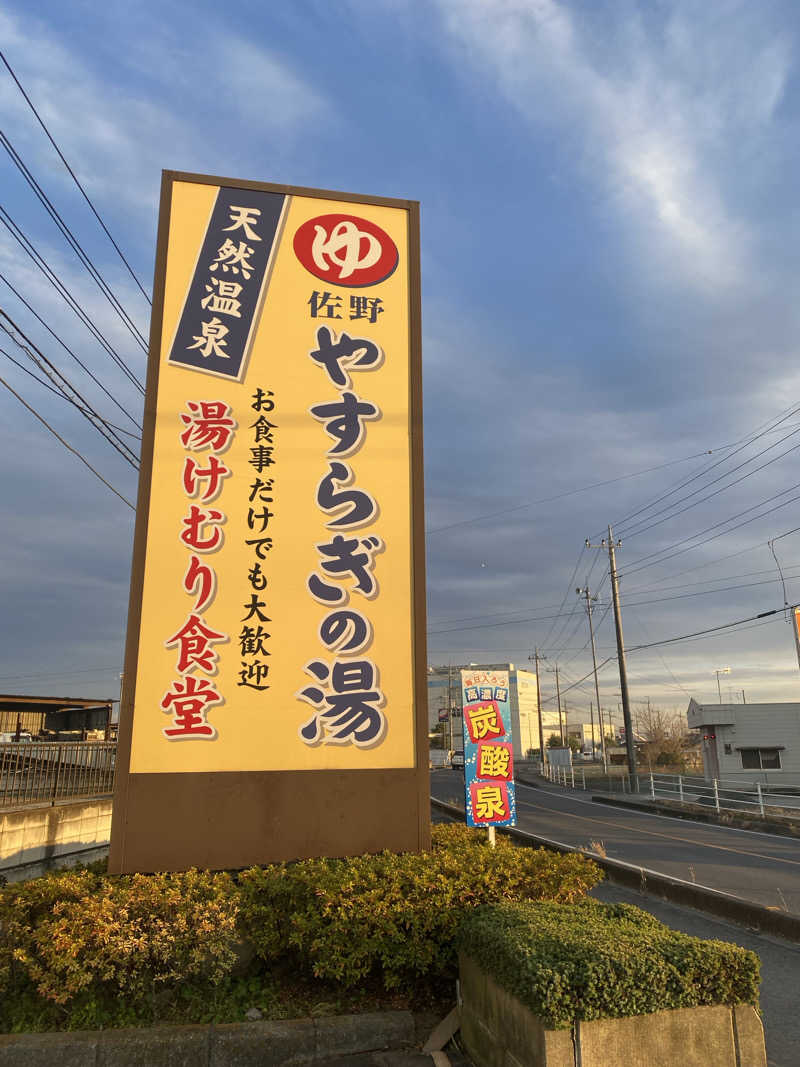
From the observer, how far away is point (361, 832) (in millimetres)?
6707

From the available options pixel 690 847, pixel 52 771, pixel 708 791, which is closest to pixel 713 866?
pixel 690 847

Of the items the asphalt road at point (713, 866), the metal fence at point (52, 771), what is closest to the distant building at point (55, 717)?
the metal fence at point (52, 771)

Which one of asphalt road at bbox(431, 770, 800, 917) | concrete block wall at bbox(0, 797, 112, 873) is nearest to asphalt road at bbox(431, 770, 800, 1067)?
asphalt road at bbox(431, 770, 800, 917)

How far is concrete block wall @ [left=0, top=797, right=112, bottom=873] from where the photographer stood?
1100cm

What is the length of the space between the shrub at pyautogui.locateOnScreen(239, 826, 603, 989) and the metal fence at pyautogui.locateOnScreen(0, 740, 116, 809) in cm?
843

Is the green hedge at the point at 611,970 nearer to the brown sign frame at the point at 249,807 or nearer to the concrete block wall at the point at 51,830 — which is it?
the brown sign frame at the point at 249,807

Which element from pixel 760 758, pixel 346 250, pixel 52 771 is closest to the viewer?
pixel 346 250

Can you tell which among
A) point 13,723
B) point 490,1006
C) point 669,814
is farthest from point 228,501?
point 13,723

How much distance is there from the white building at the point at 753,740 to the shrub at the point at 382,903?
118 ft

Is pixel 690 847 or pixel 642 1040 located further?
pixel 690 847

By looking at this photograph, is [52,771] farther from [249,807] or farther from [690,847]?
[690,847]

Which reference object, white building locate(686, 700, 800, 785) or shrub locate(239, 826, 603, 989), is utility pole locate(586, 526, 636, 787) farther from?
shrub locate(239, 826, 603, 989)

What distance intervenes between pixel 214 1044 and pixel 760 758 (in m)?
39.9

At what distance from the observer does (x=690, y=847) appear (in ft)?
54.1
